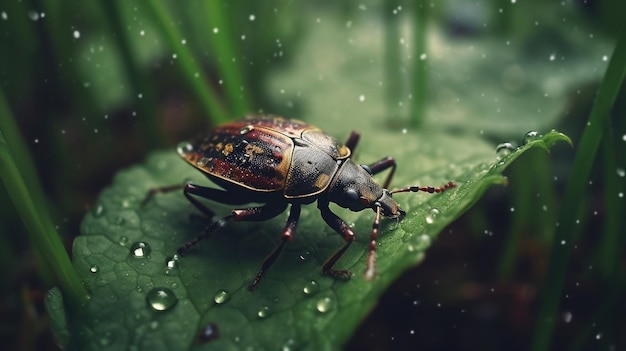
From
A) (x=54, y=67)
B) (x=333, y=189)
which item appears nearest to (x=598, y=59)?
(x=333, y=189)

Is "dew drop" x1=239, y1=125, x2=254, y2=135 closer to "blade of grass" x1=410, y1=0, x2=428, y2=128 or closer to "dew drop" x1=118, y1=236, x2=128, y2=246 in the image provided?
"dew drop" x1=118, y1=236, x2=128, y2=246

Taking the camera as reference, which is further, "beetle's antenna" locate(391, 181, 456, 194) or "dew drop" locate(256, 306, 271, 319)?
"beetle's antenna" locate(391, 181, 456, 194)

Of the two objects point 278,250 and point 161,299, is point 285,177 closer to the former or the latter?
point 278,250

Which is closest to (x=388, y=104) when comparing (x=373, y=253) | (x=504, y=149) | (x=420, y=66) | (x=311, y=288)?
(x=420, y=66)

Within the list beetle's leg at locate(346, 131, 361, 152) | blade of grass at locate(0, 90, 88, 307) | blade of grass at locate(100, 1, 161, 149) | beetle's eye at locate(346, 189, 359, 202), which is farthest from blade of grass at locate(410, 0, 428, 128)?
blade of grass at locate(0, 90, 88, 307)

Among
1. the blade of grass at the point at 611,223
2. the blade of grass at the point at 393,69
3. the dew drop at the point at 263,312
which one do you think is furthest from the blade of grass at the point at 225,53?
the blade of grass at the point at 611,223
